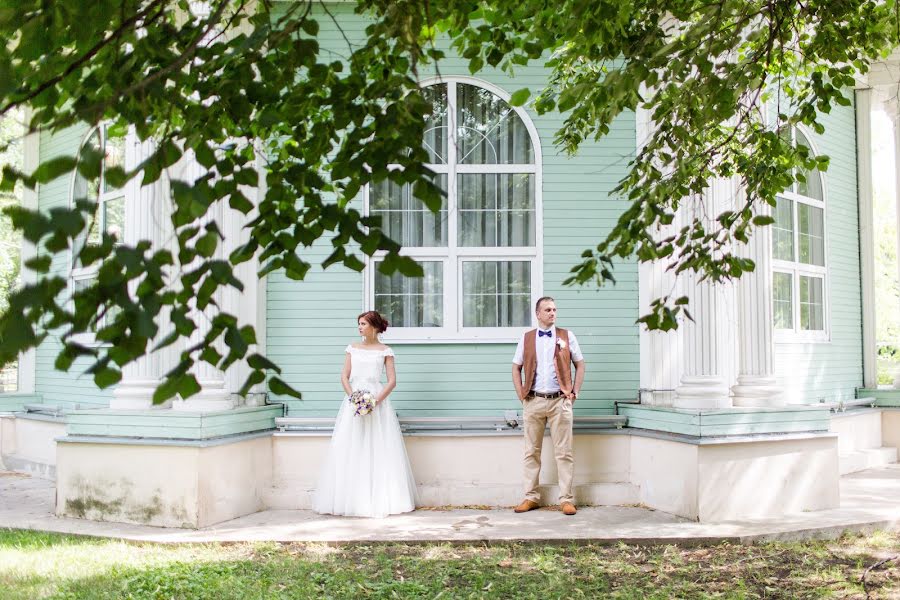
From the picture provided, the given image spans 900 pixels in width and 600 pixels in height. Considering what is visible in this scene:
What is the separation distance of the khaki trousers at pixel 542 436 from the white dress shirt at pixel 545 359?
4.3 inches

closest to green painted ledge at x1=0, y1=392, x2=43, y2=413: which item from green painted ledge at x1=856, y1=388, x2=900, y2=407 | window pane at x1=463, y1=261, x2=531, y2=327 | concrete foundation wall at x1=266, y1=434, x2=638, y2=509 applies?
concrete foundation wall at x1=266, y1=434, x2=638, y2=509

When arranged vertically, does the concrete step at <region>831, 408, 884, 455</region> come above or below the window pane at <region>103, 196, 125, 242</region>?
below

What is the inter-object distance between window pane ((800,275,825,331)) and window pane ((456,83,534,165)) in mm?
4146

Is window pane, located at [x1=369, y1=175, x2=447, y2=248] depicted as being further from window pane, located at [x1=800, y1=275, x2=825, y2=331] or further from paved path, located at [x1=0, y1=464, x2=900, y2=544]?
window pane, located at [x1=800, y1=275, x2=825, y2=331]

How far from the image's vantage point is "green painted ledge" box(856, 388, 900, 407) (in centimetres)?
1050

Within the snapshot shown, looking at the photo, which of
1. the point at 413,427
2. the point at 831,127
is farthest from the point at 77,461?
the point at 831,127

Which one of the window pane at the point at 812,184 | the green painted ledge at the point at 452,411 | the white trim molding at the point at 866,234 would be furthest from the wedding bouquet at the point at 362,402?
the white trim molding at the point at 866,234

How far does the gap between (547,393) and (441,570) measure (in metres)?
2.31

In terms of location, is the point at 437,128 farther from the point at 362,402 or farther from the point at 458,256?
the point at 362,402

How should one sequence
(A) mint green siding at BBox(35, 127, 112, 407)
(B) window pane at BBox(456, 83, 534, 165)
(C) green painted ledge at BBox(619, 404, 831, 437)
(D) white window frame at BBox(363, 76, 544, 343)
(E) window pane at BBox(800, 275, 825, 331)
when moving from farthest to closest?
(E) window pane at BBox(800, 275, 825, 331) < (A) mint green siding at BBox(35, 127, 112, 407) < (B) window pane at BBox(456, 83, 534, 165) < (D) white window frame at BBox(363, 76, 544, 343) < (C) green painted ledge at BBox(619, 404, 831, 437)

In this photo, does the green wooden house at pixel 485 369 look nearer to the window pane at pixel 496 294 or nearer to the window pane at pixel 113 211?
the window pane at pixel 496 294

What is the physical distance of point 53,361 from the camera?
32.7ft

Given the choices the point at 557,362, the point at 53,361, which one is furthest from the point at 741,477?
the point at 53,361

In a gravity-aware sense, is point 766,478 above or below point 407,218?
below
